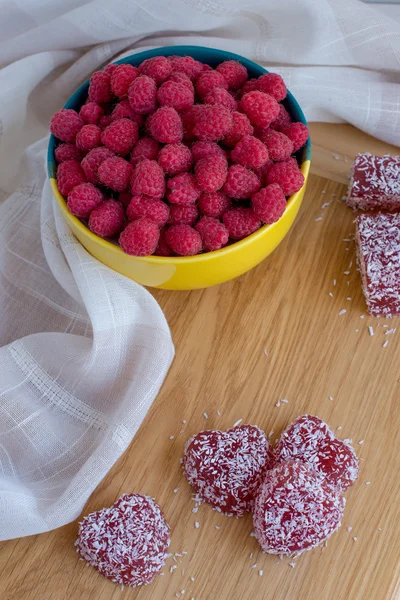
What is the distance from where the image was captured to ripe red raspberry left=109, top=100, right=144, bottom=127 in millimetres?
924

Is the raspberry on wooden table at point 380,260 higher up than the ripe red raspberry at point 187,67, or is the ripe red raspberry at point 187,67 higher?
the ripe red raspberry at point 187,67

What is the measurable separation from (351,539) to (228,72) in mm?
687

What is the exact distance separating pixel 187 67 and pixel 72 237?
304 millimetres

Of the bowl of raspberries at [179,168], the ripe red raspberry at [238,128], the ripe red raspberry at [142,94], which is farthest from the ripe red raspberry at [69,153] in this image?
the ripe red raspberry at [238,128]

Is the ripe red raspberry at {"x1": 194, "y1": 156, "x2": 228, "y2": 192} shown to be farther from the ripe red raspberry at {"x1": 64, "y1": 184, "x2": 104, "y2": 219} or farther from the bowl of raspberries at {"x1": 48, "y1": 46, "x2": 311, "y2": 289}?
the ripe red raspberry at {"x1": 64, "y1": 184, "x2": 104, "y2": 219}

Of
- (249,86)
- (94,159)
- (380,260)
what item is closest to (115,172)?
(94,159)

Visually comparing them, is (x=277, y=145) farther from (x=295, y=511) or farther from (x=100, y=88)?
(x=295, y=511)

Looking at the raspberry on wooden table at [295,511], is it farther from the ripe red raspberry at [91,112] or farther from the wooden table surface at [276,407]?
the ripe red raspberry at [91,112]

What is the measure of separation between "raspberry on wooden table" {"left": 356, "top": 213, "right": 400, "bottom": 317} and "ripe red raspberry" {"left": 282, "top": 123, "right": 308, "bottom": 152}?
0.19 meters

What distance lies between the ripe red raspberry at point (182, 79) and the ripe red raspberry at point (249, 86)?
0.27 ft

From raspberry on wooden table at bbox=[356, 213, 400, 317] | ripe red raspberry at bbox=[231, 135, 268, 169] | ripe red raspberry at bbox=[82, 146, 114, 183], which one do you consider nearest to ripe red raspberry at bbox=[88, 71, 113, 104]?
ripe red raspberry at bbox=[82, 146, 114, 183]

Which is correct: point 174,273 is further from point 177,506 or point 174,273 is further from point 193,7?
point 193,7

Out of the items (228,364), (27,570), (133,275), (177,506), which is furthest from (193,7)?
(27,570)

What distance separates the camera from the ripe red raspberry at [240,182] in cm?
88
